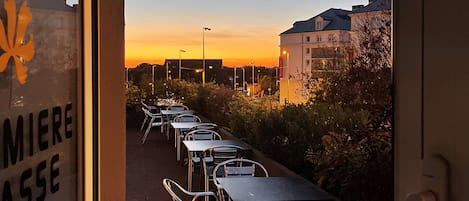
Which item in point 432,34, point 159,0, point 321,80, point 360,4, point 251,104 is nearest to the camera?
point 432,34

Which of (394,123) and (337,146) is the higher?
(394,123)

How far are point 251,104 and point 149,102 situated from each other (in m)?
3.77

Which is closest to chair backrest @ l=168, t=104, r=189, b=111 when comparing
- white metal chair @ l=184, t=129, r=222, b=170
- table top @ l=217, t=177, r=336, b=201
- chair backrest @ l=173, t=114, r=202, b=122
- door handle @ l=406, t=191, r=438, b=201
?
chair backrest @ l=173, t=114, r=202, b=122

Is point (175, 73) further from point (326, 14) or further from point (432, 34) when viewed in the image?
point (432, 34)

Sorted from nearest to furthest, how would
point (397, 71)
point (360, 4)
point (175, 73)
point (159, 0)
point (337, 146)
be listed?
point (397, 71)
point (360, 4)
point (337, 146)
point (159, 0)
point (175, 73)

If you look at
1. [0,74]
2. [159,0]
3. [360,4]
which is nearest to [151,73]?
[159,0]

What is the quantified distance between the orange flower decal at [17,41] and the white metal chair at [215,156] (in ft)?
10.5

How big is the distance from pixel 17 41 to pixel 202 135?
4612mm

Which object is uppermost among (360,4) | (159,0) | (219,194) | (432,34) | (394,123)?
(159,0)

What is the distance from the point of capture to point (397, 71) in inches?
31.5

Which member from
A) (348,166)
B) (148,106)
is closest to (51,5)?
(348,166)

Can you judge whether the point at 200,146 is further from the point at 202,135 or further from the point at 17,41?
the point at 17,41

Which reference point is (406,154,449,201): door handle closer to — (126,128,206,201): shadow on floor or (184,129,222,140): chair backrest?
(126,128,206,201): shadow on floor

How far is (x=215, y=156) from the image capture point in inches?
175
